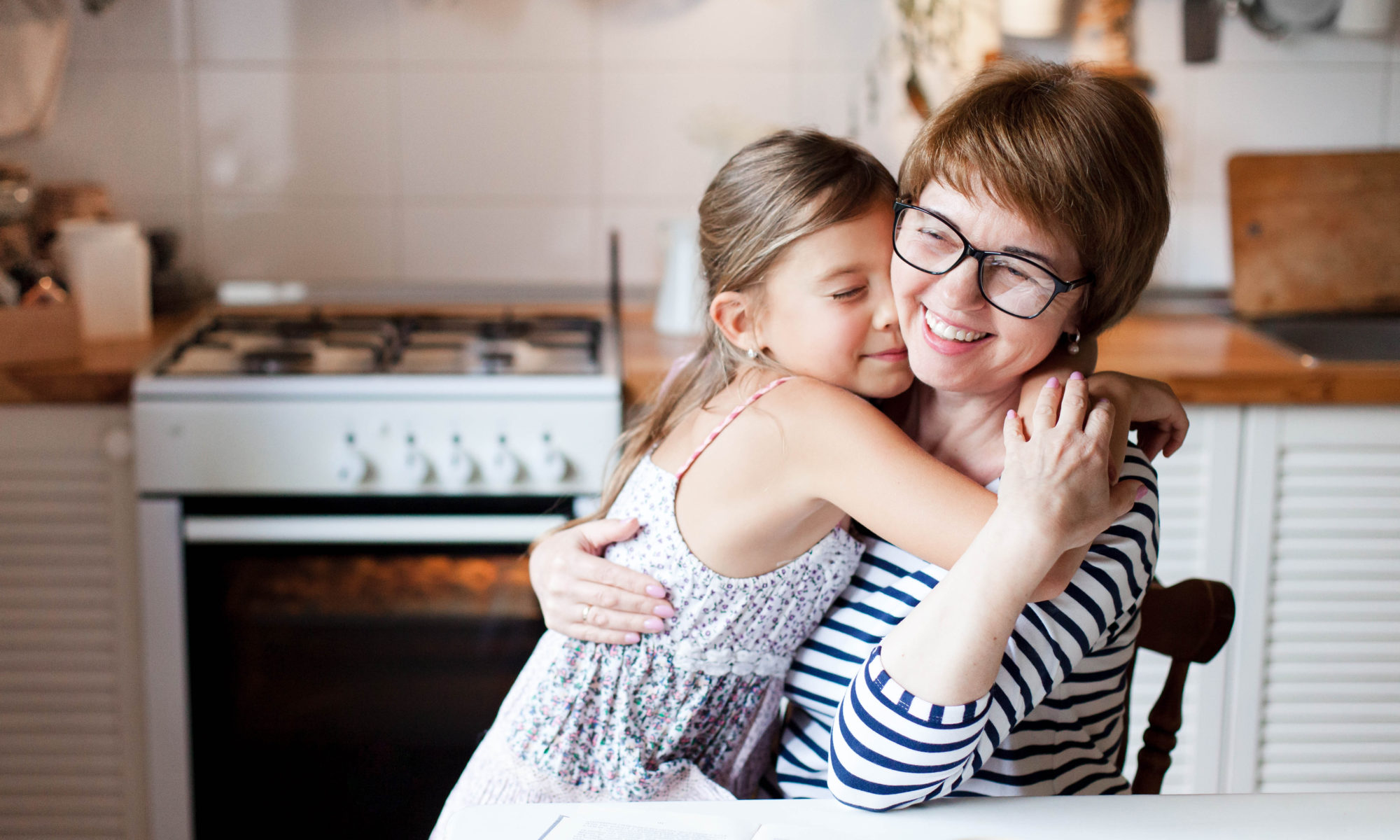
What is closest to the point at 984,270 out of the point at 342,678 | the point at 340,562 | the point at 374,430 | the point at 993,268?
the point at 993,268

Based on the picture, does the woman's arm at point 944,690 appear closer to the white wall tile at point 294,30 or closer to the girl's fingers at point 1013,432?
the girl's fingers at point 1013,432

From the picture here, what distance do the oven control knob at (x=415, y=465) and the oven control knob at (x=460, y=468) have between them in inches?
1.2

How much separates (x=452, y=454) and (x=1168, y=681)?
3.59 ft

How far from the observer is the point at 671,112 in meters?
2.43

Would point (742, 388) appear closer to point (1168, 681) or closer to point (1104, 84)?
point (1104, 84)

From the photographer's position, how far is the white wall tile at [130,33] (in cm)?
234

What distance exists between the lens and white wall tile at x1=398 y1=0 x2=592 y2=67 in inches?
93.6

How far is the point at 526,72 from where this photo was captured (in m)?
2.41

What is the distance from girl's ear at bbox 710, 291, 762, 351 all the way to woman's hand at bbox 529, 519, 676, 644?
0.21m

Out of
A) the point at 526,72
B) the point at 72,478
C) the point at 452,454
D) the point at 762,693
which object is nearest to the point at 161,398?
the point at 72,478

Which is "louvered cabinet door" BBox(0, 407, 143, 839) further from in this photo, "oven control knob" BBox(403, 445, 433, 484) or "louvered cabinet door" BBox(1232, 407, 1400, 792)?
"louvered cabinet door" BBox(1232, 407, 1400, 792)

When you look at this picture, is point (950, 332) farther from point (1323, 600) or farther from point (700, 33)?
point (700, 33)

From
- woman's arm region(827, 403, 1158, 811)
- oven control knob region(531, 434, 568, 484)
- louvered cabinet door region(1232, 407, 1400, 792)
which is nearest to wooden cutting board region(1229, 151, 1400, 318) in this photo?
louvered cabinet door region(1232, 407, 1400, 792)

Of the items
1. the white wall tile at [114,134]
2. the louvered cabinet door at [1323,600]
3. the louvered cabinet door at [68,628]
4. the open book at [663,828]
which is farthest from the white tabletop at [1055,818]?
the white wall tile at [114,134]
